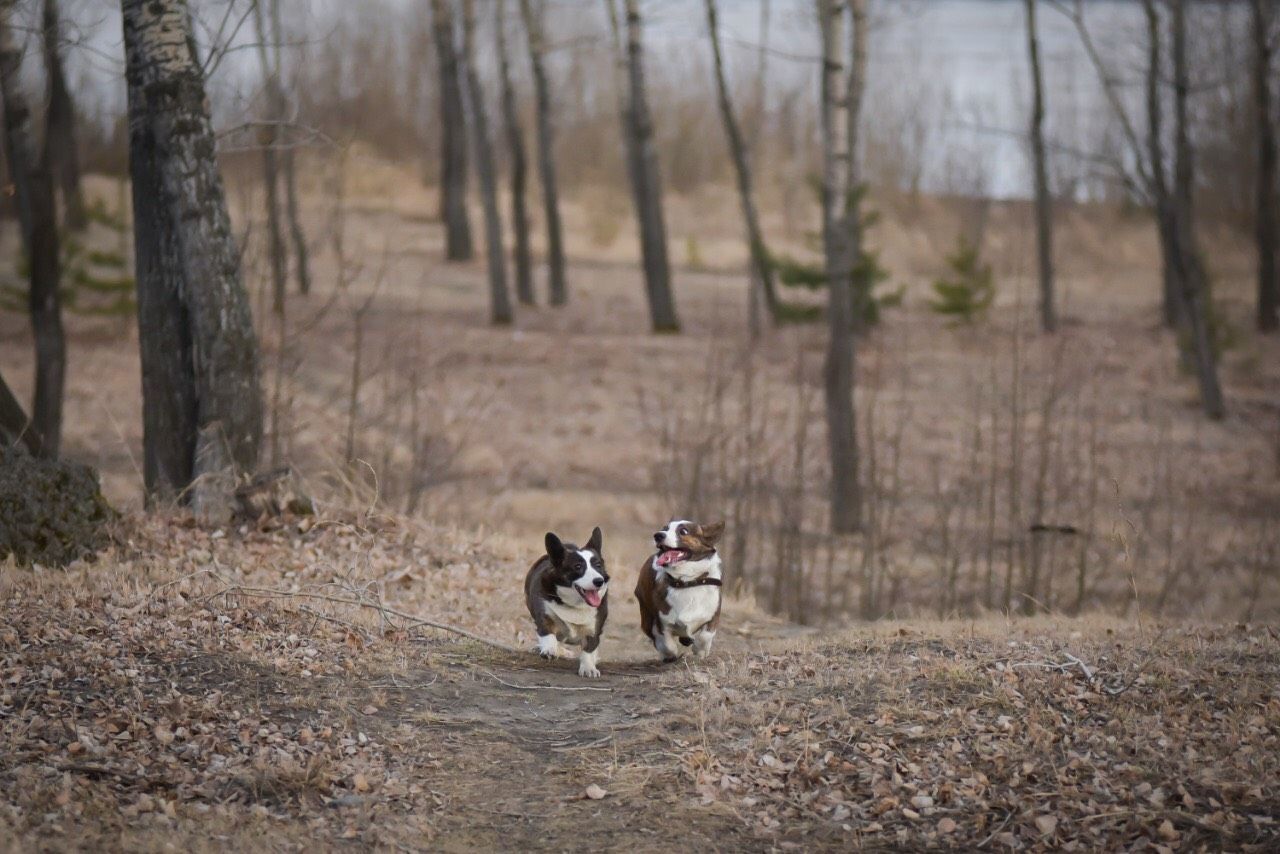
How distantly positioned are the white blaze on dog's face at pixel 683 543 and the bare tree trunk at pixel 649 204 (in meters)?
20.5

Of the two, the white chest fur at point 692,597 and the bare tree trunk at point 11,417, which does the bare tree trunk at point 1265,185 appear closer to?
the white chest fur at point 692,597

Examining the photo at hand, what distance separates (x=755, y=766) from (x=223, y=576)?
13.1 feet

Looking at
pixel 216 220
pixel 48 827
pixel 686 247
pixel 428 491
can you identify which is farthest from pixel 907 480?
pixel 686 247

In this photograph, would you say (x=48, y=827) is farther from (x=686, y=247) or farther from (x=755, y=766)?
(x=686, y=247)

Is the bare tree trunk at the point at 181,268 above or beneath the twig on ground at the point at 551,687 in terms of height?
above

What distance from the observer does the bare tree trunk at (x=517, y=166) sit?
30562 mm

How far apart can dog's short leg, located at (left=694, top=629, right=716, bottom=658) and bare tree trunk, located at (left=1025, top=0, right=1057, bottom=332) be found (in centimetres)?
2488

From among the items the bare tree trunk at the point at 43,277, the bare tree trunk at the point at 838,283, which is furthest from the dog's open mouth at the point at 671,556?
the bare tree trunk at the point at 43,277

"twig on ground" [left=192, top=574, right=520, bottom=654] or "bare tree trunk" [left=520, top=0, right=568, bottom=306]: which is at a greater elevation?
"bare tree trunk" [left=520, top=0, right=568, bottom=306]

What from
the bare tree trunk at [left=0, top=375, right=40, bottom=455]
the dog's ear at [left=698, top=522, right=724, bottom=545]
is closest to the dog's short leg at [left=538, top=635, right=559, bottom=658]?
the dog's ear at [left=698, top=522, right=724, bottom=545]

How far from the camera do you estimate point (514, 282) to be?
1487 inches

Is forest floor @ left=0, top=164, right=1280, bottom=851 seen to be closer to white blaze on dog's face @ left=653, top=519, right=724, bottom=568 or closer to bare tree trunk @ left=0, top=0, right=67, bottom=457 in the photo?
white blaze on dog's face @ left=653, top=519, right=724, bottom=568

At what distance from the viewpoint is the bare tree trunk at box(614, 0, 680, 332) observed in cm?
2744

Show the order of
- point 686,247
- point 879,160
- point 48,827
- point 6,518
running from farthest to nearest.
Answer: point 879,160 → point 686,247 → point 6,518 → point 48,827
